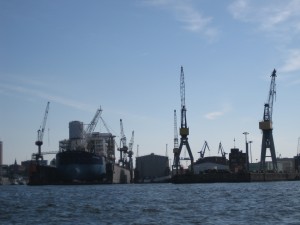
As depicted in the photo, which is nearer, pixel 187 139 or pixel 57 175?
pixel 57 175

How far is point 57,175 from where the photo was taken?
183 meters

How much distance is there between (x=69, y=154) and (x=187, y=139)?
4372 centimetres

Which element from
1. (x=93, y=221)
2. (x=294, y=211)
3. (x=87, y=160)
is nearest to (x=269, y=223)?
(x=294, y=211)

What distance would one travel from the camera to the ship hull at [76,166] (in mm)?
177875

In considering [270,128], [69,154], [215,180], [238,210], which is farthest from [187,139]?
[238,210]

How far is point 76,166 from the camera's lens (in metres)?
178

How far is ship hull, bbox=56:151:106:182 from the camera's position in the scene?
17788 centimetres

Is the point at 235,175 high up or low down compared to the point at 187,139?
down

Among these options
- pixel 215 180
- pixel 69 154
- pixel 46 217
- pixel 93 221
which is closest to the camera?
pixel 93 221

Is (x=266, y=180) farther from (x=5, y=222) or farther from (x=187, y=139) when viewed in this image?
(x=5, y=222)

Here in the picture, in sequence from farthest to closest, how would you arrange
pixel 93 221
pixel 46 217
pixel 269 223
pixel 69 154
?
pixel 69 154 < pixel 46 217 < pixel 93 221 < pixel 269 223

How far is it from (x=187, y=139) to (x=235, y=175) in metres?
21.3

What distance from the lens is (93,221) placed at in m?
43.6

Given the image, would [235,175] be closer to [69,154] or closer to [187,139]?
[187,139]
